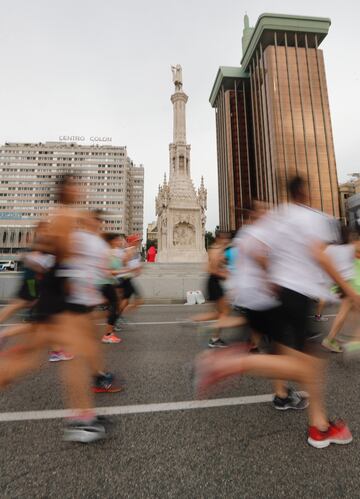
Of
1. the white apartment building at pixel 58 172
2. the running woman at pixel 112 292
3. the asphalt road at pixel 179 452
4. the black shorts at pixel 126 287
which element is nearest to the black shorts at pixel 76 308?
the asphalt road at pixel 179 452

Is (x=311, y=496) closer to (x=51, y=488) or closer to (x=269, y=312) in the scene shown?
(x=269, y=312)

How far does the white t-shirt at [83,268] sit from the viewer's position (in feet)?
8.05

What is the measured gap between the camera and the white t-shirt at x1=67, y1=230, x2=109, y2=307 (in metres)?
2.45

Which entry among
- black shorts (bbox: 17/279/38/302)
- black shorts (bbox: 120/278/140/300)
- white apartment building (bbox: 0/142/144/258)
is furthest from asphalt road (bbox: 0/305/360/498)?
white apartment building (bbox: 0/142/144/258)

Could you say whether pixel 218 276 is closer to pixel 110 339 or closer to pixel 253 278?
pixel 110 339

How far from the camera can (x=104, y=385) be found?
309cm

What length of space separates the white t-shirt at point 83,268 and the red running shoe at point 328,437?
2.05 metres

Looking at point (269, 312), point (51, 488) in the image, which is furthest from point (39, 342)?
point (269, 312)

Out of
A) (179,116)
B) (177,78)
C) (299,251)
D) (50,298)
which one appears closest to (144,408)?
(50,298)

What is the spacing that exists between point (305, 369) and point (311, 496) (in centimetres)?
71

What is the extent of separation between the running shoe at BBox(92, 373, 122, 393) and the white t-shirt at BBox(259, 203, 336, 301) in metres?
2.11

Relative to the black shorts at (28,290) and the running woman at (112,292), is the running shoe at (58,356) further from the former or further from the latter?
the black shorts at (28,290)

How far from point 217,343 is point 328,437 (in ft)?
9.88

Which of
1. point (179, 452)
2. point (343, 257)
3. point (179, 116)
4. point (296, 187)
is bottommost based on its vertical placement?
point (179, 452)
